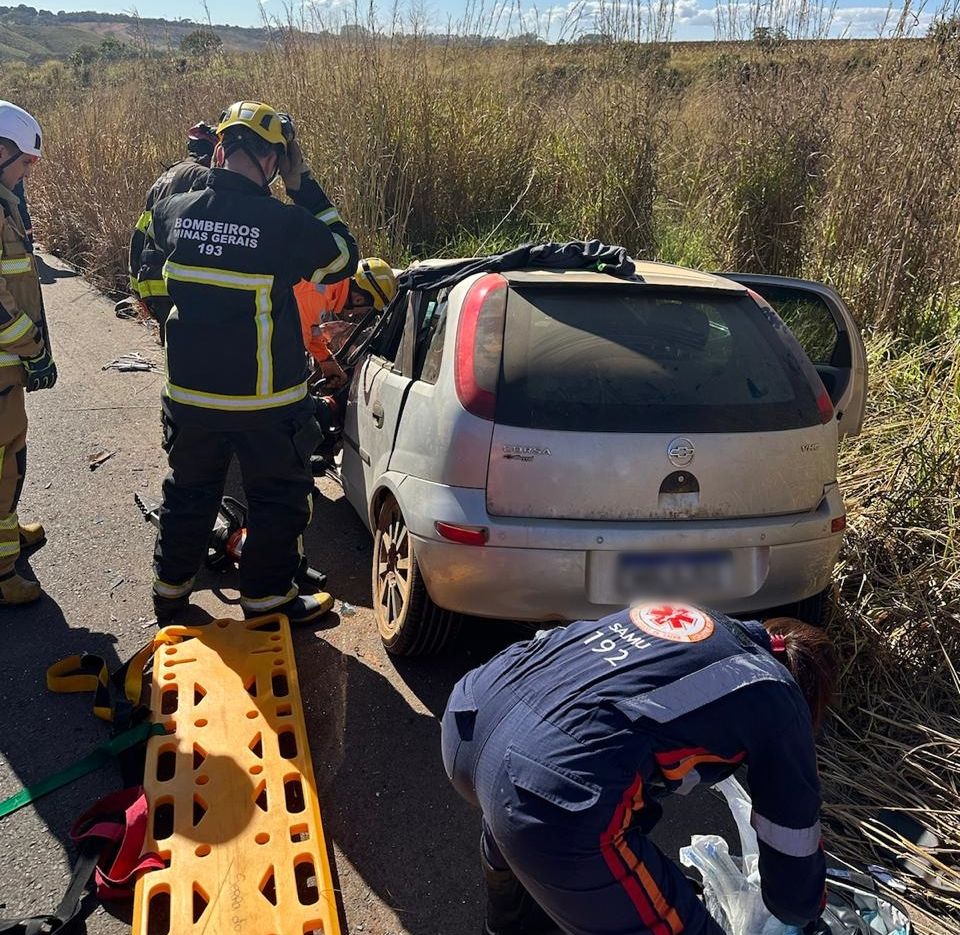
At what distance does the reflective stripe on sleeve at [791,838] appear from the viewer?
1.62 meters

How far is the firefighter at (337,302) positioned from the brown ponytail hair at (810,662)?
115 inches

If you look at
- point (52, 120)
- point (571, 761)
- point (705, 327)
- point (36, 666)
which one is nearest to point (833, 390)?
point (705, 327)

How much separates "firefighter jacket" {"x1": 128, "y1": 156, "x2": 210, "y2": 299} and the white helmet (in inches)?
20.8

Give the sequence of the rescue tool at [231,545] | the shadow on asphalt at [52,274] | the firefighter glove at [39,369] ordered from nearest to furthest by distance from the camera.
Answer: the firefighter glove at [39,369] < the rescue tool at [231,545] < the shadow on asphalt at [52,274]

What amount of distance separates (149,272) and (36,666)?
1685 millimetres

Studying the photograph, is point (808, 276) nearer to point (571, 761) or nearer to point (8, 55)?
point (571, 761)

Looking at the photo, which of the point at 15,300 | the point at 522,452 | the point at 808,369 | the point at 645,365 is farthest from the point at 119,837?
the point at 808,369

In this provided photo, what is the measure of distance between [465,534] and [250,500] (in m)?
1.10

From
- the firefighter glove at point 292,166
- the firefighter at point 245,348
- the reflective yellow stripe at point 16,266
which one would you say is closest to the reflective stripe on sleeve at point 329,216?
the firefighter at point 245,348

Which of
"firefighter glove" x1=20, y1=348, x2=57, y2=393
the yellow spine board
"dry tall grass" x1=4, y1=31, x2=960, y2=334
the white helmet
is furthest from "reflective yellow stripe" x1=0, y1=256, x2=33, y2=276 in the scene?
"dry tall grass" x1=4, y1=31, x2=960, y2=334

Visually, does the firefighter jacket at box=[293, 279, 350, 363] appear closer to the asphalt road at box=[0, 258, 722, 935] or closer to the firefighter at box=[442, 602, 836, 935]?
the asphalt road at box=[0, 258, 722, 935]

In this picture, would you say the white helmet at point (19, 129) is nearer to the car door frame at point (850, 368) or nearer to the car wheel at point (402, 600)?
the car wheel at point (402, 600)

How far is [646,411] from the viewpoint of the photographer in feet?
9.05

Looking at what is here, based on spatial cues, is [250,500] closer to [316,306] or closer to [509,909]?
[316,306]
